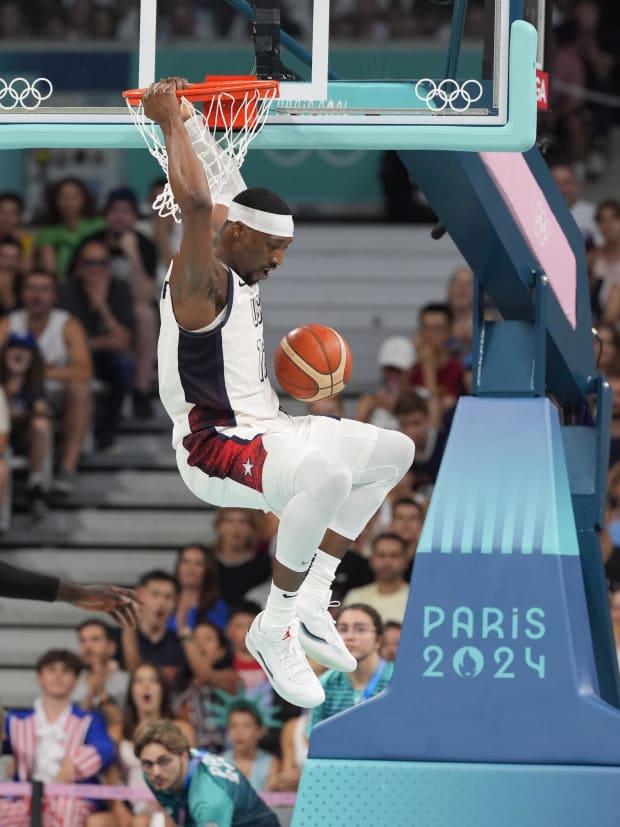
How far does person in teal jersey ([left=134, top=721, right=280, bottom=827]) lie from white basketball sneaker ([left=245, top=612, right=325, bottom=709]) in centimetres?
254

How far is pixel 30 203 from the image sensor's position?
597 inches

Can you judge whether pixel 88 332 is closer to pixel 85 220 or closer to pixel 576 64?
pixel 85 220

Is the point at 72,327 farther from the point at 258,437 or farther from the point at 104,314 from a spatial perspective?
the point at 258,437

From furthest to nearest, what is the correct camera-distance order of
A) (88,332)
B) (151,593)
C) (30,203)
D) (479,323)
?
(30,203)
(88,332)
(151,593)
(479,323)

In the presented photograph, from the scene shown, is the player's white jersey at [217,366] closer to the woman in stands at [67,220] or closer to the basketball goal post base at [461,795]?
the basketball goal post base at [461,795]

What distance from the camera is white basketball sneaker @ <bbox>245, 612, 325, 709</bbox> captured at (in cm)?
630

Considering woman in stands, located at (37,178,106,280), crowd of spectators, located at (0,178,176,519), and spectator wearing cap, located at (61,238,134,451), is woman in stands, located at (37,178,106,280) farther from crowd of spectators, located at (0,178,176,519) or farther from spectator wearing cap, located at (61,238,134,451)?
spectator wearing cap, located at (61,238,134,451)

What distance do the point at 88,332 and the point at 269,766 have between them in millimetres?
4254

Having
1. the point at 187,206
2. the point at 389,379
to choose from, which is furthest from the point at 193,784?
the point at 389,379

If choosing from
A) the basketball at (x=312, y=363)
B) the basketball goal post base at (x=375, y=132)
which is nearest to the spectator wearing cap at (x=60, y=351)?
the basketball at (x=312, y=363)

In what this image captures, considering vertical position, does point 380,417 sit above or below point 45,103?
below

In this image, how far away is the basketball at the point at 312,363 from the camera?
6.38 metres

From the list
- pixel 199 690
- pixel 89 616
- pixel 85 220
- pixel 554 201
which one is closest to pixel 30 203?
pixel 85 220

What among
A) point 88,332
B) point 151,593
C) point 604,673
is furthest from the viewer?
point 88,332
